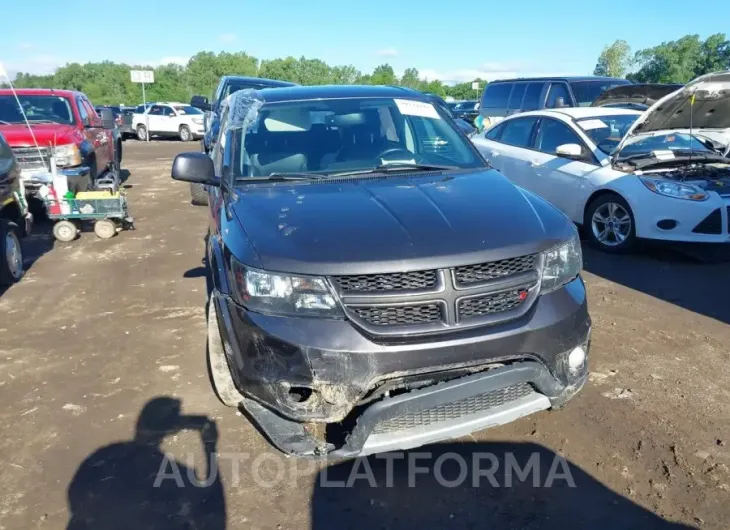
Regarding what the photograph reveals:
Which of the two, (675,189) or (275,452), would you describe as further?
(675,189)

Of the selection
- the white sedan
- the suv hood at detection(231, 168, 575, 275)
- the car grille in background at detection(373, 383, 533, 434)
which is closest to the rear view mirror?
the white sedan

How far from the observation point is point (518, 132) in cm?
859

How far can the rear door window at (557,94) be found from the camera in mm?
12203

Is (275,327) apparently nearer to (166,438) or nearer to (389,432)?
(389,432)

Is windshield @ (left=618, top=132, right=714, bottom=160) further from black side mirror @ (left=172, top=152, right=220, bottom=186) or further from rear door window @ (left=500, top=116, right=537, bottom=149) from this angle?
black side mirror @ (left=172, top=152, right=220, bottom=186)

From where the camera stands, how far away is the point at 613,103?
35.6 ft

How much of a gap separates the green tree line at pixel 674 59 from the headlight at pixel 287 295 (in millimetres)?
58529

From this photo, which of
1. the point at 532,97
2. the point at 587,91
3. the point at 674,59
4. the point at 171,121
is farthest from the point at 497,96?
the point at 674,59

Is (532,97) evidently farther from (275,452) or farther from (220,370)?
(275,452)

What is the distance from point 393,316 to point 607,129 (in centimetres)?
595

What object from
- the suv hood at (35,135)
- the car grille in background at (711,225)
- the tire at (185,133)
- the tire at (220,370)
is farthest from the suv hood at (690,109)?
the tire at (185,133)

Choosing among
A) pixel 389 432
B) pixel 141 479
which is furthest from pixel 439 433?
pixel 141 479

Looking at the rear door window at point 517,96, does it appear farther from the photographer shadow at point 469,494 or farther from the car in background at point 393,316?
the photographer shadow at point 469,494

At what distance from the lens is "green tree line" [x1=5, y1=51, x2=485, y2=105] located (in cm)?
6735
